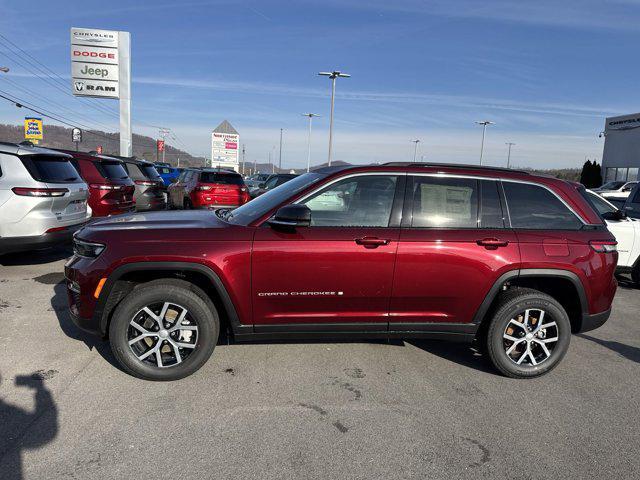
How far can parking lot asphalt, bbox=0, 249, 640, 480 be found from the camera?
2682 millimetres

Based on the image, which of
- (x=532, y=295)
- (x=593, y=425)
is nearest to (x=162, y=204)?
(x=532, y=295)

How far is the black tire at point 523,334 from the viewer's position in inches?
152

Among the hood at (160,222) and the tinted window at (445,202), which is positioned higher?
the tinted window at (445,202)

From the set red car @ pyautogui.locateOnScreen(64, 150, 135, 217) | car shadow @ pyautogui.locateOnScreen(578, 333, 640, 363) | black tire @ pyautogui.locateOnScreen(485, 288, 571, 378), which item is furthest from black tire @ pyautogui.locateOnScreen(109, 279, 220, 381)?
red car @ pyautogui.locateOnScreen(64, 150, 135, 217)

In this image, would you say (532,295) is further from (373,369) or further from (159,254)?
(159,254)

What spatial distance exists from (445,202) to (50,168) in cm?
567

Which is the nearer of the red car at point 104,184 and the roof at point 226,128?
the red car at point 104,184

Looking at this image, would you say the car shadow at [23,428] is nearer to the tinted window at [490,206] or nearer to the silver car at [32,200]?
the silver car at [32,200]

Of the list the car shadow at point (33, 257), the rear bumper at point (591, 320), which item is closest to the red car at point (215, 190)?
the car shadow at point (33, 257)

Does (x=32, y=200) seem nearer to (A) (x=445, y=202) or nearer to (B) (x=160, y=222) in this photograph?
(B) (x=160, y=222)

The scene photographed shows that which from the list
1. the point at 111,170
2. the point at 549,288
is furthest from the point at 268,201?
the point at 111,170

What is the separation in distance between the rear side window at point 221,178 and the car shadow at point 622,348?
9940 mm

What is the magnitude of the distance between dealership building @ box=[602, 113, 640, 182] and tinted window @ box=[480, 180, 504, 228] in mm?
40053

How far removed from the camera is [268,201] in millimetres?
3998
